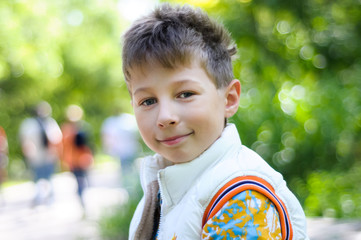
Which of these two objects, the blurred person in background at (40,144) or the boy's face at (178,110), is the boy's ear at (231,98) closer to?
the boy's face at (178,110)

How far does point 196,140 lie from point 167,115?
13 centimetres

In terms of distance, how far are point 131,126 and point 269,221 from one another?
766cm

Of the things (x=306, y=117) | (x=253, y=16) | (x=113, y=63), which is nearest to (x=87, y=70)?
(x=113, y=63)

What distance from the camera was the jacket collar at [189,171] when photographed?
1.42 m

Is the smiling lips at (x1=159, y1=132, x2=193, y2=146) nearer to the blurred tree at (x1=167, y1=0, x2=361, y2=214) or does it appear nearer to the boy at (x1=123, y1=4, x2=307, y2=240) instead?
the boy at (x1=123, y1=4, x2=307, y2=240)

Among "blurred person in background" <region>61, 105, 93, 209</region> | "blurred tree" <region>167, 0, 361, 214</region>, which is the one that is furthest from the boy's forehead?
"blurred person in background" <region>61, 105, 93, 209</region>

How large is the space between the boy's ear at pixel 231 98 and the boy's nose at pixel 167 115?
24 centimetres

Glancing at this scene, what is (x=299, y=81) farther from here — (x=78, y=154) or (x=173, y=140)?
(x=173, y=140)

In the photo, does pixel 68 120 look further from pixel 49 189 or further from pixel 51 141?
pixel 49 189

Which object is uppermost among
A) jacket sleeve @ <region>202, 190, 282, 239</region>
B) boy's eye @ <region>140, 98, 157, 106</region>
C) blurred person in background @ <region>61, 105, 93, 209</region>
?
blurred person in background @ <region>61, 105, 93, 209</region>

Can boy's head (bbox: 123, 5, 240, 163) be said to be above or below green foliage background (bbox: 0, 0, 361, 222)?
below

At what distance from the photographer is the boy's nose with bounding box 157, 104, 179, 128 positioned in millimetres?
1369

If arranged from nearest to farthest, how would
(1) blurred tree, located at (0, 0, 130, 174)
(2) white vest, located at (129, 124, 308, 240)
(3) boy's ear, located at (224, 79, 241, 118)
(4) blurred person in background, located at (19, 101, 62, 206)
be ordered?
(2) white vest, located at (129, 124, 308, 240) → (3) boy's ear, located at (224, 79, 241, 118) → (4) blurred person in background, located at (19, 101, 62, 206) → (1) blurred tree, located at (0, 0, 130, 174)

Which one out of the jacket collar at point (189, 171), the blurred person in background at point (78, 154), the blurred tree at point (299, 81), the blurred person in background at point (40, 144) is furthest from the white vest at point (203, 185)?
the blurred person in background at point (40, 144)
